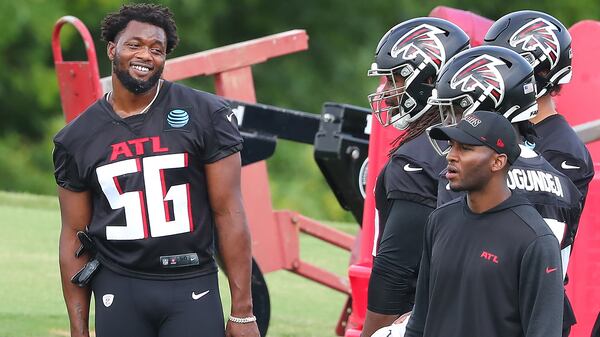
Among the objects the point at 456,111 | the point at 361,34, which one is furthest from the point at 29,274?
the point at 361,34

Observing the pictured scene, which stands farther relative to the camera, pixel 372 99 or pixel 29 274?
pixel 29 274

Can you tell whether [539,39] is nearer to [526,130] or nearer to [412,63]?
[412,63]

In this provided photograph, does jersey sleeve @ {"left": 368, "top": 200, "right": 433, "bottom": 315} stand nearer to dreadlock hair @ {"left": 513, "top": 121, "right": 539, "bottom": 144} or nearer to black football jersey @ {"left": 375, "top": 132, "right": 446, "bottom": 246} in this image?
black football jersey @ {"left": 375, "top": 132, "right": 446, "bottom": 246}

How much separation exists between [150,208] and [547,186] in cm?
123

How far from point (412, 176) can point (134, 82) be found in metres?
0.92

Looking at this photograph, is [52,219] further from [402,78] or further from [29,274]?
[402,78]

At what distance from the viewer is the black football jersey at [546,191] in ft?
12.7

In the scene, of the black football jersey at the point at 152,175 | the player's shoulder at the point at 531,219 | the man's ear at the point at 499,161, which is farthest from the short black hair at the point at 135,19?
the player's shoulder at the point at 531,219

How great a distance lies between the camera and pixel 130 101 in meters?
4.46

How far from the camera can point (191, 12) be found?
21.3 m

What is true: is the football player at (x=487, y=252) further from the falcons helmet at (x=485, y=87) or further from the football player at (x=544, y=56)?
the football player at (x=544, y=56)

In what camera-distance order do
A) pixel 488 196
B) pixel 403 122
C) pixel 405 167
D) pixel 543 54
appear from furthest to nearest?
pixel 543 54
pixel 403 122
pixel 405 167
pixel 488 196

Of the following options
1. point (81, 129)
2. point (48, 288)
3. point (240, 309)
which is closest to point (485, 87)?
point (240, 309)

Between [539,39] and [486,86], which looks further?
[539,39]
